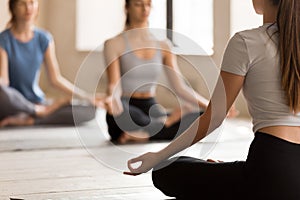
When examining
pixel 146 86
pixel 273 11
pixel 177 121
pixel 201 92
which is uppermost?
pixel 273 11

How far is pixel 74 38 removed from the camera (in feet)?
14.5

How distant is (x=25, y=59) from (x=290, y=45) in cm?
239

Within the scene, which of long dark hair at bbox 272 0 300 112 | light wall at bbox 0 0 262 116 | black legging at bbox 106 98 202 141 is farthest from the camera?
light wall at bbox 0 0 262 116

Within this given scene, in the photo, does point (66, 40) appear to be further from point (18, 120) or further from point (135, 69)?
point (135, 69)

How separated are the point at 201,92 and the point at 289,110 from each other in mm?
3000

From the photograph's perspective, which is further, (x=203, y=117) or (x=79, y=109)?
(x=79, y=109)

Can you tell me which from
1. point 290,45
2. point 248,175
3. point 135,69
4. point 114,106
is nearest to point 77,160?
point 114,106

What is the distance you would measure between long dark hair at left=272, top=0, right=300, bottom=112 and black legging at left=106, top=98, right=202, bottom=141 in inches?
60.3

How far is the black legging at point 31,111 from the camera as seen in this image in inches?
129

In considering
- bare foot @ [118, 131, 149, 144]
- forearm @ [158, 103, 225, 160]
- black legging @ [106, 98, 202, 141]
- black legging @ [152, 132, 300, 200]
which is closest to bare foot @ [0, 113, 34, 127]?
black legging @ [106, 98, 202, 141]

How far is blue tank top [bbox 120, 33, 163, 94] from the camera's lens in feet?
9.18

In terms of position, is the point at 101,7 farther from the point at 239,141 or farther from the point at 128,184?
the point at 128,184

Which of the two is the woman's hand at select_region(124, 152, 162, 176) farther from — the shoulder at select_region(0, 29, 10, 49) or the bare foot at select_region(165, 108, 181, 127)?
the shoulder at select_region(0, 29, 10, 49)

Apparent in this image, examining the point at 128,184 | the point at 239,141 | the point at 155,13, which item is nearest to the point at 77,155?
the point at 128,184
